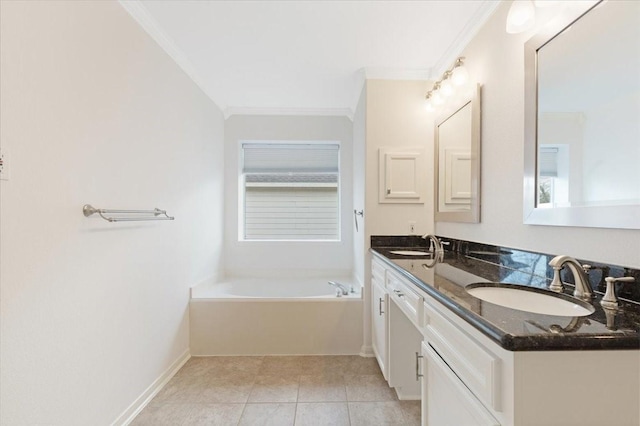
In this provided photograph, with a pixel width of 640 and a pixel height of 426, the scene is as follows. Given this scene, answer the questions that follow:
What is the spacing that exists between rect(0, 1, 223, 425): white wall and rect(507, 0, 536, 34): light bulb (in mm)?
1982

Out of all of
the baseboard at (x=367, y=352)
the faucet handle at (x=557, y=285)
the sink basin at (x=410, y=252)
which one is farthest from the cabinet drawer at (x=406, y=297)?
the baseboard at (x=367, y=352)

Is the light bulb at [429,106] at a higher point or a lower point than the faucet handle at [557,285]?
higher

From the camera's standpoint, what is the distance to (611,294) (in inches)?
34.5

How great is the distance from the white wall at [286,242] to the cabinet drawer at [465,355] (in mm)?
2177

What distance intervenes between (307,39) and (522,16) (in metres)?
1.27

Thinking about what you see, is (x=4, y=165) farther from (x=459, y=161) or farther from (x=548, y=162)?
(x=459, y=161)

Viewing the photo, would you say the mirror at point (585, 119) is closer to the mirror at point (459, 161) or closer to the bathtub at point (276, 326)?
the mirror at point (459, 161)

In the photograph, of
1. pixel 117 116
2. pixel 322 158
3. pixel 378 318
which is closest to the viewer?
pixel 117 116

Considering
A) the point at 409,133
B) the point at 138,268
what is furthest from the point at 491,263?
the point at 138,268

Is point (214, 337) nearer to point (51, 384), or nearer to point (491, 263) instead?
point (51, 384)

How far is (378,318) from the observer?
214 cm

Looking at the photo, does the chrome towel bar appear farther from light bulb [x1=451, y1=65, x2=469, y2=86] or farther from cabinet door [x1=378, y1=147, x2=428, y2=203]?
light bulb [x1=451, y1=65, x2=469, y2=86]

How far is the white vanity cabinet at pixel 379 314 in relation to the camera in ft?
6.35

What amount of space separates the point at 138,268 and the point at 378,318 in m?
1.68
